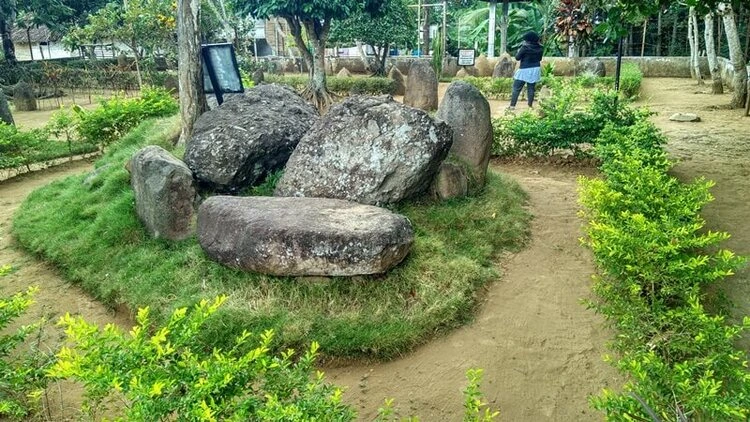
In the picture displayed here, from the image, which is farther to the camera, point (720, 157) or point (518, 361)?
point (720, 157)

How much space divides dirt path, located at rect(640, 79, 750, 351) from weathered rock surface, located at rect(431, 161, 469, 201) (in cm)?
261

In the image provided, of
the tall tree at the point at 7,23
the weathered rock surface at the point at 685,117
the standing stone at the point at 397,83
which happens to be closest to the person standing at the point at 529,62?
the weathered rock surface at the point at 685,117

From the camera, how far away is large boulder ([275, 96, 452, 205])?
5.86m

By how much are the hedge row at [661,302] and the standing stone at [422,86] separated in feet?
28.7

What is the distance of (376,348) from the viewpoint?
4.19 metres

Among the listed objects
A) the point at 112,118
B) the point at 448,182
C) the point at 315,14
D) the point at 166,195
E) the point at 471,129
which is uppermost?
the point at 315,14

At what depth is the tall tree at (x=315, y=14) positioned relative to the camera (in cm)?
1312

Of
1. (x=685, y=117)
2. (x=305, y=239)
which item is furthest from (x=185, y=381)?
(x=685, y=117)

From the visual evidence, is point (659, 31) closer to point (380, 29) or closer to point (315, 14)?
point (380, 29)

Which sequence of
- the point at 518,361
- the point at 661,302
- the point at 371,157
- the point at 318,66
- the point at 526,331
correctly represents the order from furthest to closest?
the point at 318,66, the point at 371,157, the point at 526,331, the point at 518,361, the point at 661,302

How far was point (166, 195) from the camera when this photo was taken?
562 centimetres

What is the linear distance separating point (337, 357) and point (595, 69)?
60.2 ft

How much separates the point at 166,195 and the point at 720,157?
7566mm

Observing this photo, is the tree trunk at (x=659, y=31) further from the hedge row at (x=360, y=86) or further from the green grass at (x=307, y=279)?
the green grass at (x=307, y=279)
